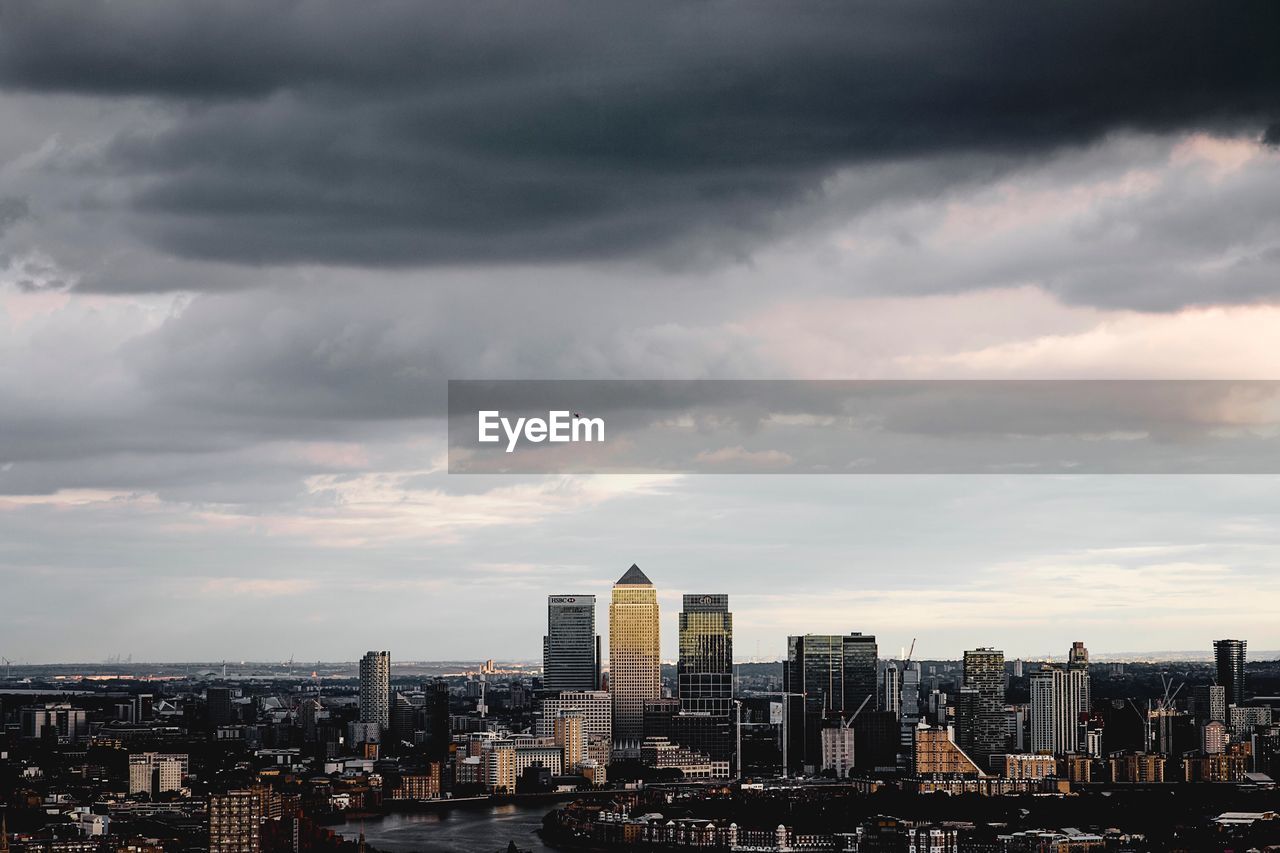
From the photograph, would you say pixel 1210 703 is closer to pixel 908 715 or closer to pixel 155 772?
pixel 908 715

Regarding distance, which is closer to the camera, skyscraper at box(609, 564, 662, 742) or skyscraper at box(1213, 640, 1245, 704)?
skyscraper at box(1213, 640, 1245, 704)

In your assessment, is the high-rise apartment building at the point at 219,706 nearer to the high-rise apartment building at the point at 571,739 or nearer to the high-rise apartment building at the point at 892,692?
the high-rise apartment building at the point at 571,739


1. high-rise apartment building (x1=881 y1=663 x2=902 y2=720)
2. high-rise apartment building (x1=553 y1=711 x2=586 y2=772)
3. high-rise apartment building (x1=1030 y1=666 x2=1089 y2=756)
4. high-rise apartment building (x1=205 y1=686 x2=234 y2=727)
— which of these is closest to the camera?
high-rise apartment building (x1=1030 y1=666 x2=1089 y2=756)

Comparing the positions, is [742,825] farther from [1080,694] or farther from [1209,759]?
[1080,694]

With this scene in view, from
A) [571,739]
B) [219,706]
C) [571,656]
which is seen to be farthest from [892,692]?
[219,706]

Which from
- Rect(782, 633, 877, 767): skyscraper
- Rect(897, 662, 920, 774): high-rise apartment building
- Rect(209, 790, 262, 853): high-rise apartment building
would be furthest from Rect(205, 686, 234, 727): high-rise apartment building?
Rect(209, 790, 262, 853): high-rise apartment building

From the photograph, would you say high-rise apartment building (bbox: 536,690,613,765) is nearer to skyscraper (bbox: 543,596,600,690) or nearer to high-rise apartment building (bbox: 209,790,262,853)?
skyscraper (bbox: 543,596,600,690)
